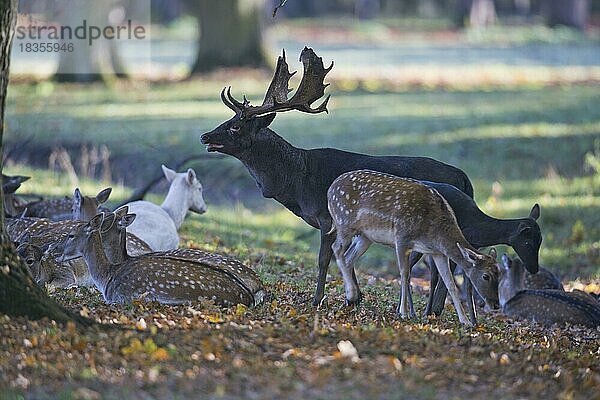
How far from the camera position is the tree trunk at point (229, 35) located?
32.7 meters

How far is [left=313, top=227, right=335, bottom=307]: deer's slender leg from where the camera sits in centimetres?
1028

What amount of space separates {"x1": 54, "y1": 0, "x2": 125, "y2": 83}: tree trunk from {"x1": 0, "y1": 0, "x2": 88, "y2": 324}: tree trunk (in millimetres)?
23124

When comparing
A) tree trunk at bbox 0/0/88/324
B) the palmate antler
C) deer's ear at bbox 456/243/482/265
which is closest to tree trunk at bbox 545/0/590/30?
the palmate antler

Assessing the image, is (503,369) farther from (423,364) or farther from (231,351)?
(231,351)

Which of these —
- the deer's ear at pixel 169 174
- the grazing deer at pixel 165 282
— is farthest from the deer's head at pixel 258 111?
the deer's ear at pixel 169 174

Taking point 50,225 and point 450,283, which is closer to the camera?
point 450,283

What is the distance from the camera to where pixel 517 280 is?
13195mm

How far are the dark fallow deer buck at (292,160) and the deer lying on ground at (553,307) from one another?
155cm

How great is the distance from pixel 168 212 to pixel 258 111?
3.38m

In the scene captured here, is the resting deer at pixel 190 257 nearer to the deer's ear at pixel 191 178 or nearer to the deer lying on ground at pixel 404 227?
the deer lying on ground at pixel 404 227

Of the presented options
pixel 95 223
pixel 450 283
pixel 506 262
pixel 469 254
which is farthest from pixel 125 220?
pixel 506 262

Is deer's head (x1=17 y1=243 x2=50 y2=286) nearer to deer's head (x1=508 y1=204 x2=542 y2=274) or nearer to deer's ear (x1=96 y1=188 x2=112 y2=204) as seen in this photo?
deer's ear (x1=96 y1=188 x2=112 y2=204)

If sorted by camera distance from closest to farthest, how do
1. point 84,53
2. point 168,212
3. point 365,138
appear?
point 168,212
point 365,138
point 84,53

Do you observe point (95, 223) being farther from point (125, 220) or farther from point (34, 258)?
point (34, 258)
